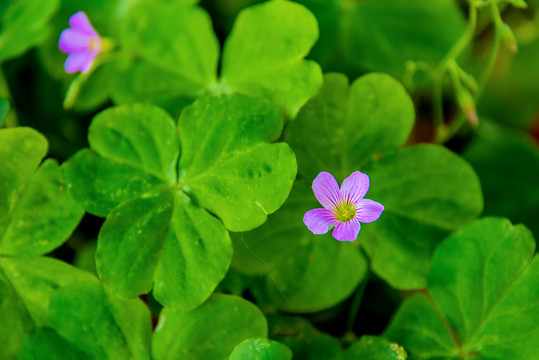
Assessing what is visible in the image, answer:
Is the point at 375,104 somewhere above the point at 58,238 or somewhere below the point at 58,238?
above

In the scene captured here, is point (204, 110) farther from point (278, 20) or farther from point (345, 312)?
point (345, 312)

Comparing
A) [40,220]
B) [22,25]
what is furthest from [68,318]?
[22,25]

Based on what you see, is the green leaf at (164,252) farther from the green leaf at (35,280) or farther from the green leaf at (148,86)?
the green leaf at (148,86)

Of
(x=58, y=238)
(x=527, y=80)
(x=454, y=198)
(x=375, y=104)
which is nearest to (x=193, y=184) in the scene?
(x=58, y=238)

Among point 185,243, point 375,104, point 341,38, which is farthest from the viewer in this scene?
point 341,38

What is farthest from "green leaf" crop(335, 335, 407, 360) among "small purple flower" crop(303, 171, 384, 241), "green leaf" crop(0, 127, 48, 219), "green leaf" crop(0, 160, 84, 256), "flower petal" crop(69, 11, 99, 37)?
"flower petal" crop(69, 11, 99, 37)

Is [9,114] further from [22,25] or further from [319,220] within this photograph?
[319,220]

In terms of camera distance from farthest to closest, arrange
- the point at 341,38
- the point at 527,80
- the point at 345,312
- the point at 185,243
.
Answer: the point at 527,80
the point at 341,38
the point at 345,312
the point at 185,243
